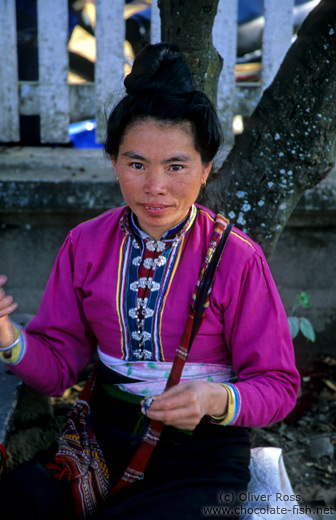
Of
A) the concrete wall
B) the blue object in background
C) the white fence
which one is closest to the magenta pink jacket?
the concrete wall

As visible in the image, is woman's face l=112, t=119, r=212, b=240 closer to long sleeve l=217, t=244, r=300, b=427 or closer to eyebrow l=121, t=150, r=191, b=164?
eyebrow l=121, t=150, r=191, b=164

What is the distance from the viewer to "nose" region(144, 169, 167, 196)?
1.63m

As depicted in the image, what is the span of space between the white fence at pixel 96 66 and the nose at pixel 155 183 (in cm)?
160

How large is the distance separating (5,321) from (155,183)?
0.63m

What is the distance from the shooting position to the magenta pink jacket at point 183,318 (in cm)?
169

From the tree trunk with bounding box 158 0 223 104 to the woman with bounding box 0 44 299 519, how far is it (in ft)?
1.70

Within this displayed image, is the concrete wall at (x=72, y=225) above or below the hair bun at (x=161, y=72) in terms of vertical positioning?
below

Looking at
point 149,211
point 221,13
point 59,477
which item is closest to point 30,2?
point 221,13

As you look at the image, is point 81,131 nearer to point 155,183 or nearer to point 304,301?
point 304,301

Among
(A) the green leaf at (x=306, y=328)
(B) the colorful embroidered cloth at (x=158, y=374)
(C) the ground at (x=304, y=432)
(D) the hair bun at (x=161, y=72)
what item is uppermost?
(D) the hair bun at (x=161, y=72)

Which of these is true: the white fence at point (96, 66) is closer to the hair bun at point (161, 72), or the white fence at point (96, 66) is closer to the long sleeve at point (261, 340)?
the hair bun at point (161, 72)

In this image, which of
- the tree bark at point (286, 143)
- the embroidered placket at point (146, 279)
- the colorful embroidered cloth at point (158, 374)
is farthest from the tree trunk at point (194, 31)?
the colorful embroidered cloth at point (158, 374)

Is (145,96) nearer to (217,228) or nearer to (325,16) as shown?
(217,228)

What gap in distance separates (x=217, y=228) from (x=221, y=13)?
190 cm
